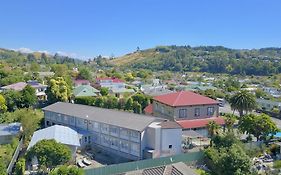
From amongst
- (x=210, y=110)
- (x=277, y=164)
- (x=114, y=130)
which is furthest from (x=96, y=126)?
(x=277, y=164)

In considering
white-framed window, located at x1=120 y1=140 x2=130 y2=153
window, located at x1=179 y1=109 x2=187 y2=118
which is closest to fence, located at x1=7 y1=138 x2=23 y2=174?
white-framed window, located at x1=120 y1=140 x2=130 y2=153

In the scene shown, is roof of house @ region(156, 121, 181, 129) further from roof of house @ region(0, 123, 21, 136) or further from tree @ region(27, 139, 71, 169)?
roof of house @ region(0, 123, 21, 136)

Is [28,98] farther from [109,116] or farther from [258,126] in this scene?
[258,126]

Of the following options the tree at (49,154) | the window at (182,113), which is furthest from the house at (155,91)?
the tree at (49,154)

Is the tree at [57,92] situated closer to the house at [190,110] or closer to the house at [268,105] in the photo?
the house at [190,110]

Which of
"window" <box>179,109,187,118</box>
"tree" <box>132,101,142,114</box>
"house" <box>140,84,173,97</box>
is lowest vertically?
"tree" <box>132,101,142,114</box>

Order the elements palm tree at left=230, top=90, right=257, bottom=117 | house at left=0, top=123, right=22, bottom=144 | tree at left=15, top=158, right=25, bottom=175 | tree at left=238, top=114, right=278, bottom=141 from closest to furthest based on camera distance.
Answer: tree at left=15, top=158, right=25, bottom=175, tree at left=238, top=114, right=278, bottom=141, house at left=0, top=123, right=22, bottom=144, palm tree at left=230, top=90, right=257, bottom=117
